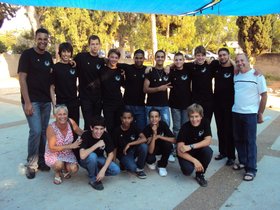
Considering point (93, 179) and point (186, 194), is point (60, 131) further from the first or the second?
point (186, 194)

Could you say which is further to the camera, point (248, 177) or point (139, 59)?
point (139, 59)

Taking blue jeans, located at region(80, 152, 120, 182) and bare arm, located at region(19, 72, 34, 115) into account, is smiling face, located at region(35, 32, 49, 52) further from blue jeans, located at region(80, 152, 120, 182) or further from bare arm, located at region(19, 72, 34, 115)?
blue jeans, located at region(80, 152, 120, 182)

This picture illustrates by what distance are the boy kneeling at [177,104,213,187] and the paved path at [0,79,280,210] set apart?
19 centimetres

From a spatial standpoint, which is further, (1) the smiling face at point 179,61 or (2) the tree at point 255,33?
(2) the tree at point 255,33

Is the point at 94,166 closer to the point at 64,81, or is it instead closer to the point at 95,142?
the point at 95,142

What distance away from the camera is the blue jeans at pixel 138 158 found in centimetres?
400

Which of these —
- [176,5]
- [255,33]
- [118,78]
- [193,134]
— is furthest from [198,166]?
[255,33]

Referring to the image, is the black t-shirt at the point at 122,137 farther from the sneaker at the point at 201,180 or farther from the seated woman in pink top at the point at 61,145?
the sneaker at the point at 201,180

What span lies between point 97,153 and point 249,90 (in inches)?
81.6

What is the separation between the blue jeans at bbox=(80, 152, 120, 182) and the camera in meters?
3.63

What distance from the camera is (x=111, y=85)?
4.30m

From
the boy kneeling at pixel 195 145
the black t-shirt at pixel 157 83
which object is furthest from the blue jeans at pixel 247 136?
the black t-shirt at pixel 157 83

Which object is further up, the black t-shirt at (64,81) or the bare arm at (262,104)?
the black t-shirt at (64,81)

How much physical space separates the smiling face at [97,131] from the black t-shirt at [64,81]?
0.69 m
